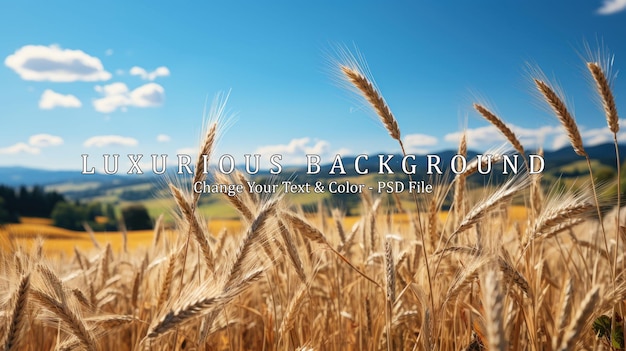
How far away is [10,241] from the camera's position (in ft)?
10.3

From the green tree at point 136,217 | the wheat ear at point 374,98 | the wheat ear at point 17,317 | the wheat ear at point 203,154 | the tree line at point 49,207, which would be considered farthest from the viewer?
the tree line at point 49,207

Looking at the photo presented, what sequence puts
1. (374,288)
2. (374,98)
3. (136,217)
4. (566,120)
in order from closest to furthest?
(374,98) < (566,120) < (374,288) < (136,217)

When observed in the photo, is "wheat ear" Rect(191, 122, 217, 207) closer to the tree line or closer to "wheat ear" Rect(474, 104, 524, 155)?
"wheat ear" Rect(474, 104, 524, 155)

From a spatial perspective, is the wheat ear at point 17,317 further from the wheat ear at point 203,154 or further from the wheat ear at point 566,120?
the wheat ear at point 566,120

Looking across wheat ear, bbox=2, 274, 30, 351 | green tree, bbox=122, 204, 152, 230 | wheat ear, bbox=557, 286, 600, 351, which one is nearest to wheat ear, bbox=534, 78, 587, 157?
wheat ear, bbox=557, 286, 600, 351

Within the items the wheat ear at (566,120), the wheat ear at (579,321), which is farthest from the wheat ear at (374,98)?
the wheat ear at (579,321)

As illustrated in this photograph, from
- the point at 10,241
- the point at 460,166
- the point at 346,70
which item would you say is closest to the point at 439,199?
the point at 460,166

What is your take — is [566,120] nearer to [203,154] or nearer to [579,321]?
[579,321]

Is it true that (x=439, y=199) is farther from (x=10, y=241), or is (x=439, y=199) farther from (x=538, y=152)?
(x=10, y=241)

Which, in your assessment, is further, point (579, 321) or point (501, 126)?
point (501, 126)

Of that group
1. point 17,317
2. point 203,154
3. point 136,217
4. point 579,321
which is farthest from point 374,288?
point 136,217

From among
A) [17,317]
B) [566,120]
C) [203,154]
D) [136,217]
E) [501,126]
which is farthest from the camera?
[136,217]

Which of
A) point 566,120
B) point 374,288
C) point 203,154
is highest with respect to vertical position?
point 566,120

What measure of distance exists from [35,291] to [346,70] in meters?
1.70
